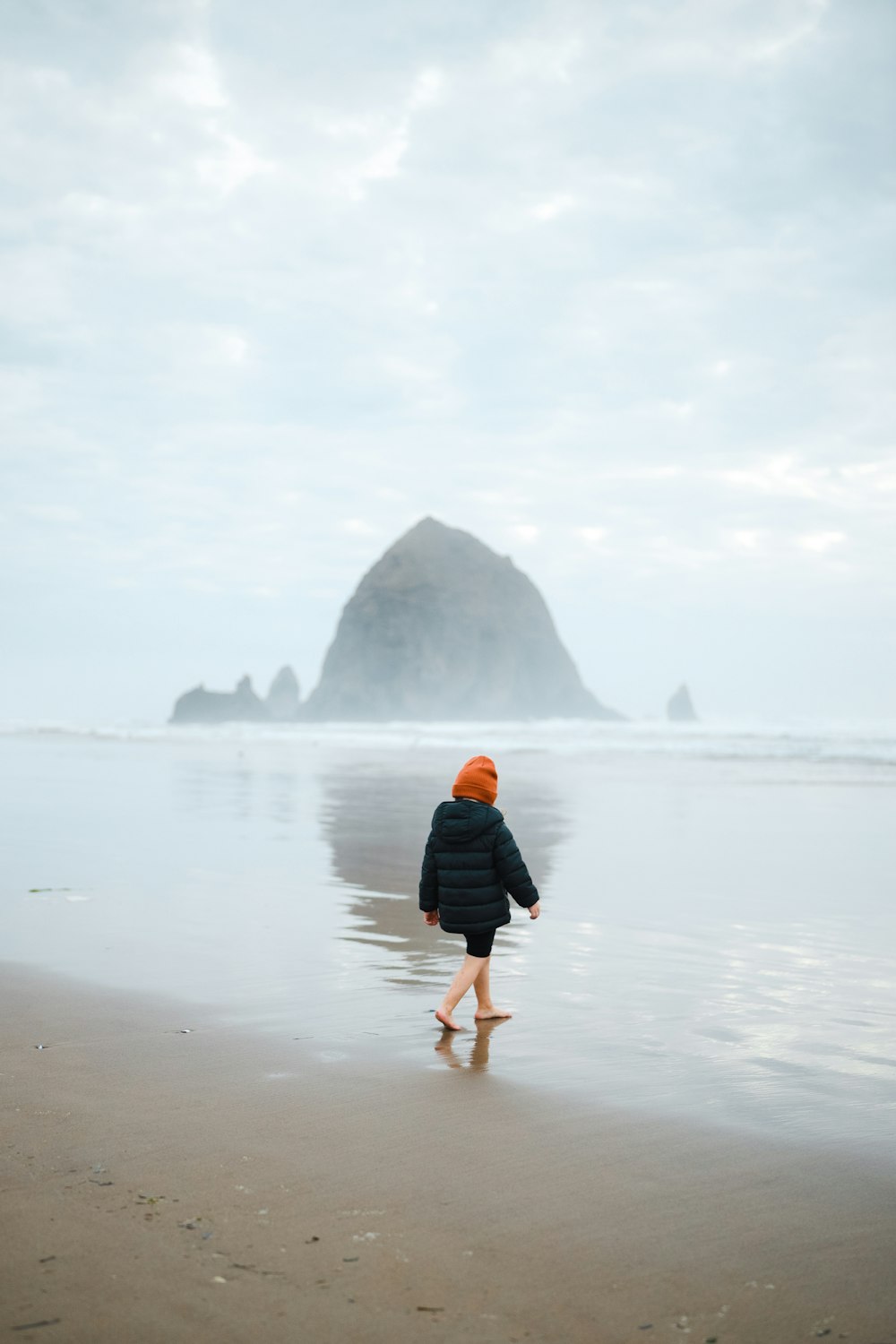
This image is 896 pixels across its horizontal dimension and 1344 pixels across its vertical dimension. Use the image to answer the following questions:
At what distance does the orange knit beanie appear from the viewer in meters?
Answer: 5.67

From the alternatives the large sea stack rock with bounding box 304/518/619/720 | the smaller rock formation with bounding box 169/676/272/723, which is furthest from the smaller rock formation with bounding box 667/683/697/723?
the smaller rock formation with bounding box 169/676/272/723

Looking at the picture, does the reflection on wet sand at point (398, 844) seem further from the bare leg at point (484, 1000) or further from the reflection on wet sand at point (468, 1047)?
the reflection on wet sand at point (468, 1047)

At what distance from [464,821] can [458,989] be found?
914 millimetres

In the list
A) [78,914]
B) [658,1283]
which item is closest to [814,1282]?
[658,1283]

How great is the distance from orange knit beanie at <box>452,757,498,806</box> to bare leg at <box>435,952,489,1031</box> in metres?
0.88

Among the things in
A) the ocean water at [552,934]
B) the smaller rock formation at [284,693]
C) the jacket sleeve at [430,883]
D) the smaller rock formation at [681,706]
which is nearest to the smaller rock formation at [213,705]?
the smaller rock formation at [284,693]

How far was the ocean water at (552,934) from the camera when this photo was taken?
191 inches

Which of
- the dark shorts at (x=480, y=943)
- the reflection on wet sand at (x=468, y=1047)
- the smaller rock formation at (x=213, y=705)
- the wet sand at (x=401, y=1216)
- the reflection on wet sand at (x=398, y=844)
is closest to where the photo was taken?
the wet sand at (x=401, y=1216)

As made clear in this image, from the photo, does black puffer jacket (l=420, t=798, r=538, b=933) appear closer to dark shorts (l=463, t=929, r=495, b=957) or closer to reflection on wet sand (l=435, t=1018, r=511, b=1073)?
dark shorts (l=463, t=929, r=495, b=957)

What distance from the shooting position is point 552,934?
25.7 feet

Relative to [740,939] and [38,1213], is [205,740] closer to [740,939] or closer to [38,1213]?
[740,939]

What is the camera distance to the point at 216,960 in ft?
22.3

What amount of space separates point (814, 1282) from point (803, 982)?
3759mm

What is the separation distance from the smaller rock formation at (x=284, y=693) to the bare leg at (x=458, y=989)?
15160 cm
